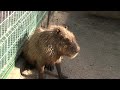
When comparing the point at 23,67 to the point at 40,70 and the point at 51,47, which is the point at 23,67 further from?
the point at 51,47

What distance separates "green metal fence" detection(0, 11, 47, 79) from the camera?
4.87 meters

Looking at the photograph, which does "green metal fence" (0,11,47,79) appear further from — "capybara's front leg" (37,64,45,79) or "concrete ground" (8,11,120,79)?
"capybara's front leg" (37,64,45,79)

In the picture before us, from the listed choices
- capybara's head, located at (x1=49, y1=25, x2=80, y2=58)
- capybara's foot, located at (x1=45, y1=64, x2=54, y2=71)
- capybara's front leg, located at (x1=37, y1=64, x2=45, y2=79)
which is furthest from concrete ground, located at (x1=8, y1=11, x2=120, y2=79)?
capybara's head, located at (x1=49, y1=25, x2=80, y2=58)

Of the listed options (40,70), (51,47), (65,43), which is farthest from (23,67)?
(65,43)

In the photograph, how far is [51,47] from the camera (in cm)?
530

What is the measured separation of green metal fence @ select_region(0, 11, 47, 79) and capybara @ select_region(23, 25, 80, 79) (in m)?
0.28

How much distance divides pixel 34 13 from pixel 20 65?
1515mm

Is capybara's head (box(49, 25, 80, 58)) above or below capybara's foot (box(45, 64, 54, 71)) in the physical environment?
above

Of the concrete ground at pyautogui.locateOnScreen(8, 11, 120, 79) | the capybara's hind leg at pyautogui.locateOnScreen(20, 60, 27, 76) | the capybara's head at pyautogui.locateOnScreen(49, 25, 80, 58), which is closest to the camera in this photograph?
the capybara's head at pyautogui.locateOnScreen(49, 25, 80, 58)

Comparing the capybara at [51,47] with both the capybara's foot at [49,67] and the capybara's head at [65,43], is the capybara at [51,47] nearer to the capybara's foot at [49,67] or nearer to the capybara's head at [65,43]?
the capybara's head at [65,43]

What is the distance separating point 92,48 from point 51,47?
5.95 feet

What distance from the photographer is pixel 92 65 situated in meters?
6.16

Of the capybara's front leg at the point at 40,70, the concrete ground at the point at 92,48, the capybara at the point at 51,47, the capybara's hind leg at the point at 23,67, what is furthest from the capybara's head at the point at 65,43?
the capybara's hind leg at the point at 23,67

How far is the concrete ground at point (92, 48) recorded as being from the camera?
5848 mm
